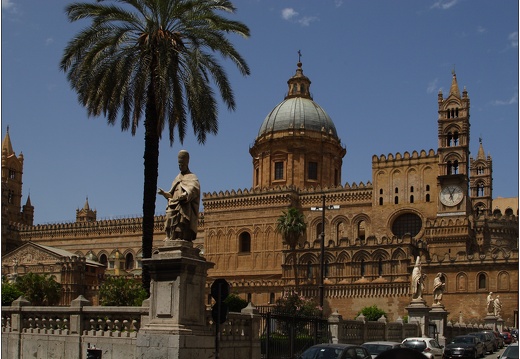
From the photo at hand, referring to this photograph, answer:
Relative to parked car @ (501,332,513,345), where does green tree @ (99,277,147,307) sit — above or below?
above

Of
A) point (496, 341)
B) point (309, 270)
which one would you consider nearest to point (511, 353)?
point (496, 341)

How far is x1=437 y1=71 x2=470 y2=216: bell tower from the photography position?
2549 inches

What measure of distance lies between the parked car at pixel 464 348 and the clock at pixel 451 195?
36131mm

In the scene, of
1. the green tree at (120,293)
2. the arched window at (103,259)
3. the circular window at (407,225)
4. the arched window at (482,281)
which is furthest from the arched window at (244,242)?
the green tree at (120,293)

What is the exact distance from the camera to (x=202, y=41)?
77.2ft

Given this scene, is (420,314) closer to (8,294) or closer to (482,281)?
(482,281)

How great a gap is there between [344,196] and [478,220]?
14.7m

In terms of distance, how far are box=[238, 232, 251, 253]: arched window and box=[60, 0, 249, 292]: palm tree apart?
50104 mm

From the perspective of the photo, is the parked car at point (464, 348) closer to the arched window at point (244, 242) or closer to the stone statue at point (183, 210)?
the stone statue at point (183, 210)

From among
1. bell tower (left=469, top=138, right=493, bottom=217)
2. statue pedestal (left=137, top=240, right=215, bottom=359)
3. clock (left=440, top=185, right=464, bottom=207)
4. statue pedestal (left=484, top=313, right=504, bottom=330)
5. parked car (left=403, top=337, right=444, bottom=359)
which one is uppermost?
bell tower (left=469, top=138, right=493, bottom=217)

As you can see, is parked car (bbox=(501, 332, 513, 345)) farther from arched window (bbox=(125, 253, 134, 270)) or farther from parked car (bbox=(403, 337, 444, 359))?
arched window (bbox=(125, 253, 134, 270))

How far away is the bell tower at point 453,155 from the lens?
6475 cm

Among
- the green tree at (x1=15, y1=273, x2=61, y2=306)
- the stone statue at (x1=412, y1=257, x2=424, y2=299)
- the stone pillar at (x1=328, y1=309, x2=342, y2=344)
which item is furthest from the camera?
the green tree at (x1=15, y1=273, x2=61, y2=306)

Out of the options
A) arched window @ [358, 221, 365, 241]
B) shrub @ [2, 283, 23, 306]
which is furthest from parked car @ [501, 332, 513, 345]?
shrub @ [2, 283, 23, 306]
